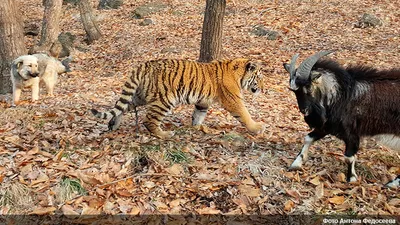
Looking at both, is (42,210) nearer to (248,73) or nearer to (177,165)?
(177,165)

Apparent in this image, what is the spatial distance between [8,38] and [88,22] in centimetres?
592

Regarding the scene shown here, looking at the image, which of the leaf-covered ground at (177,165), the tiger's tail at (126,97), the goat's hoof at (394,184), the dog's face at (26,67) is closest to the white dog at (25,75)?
the dog's face at (26,67)

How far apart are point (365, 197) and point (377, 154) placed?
1.21m

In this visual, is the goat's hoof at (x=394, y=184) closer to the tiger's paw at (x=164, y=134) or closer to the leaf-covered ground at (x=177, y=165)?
the leaf-covered ground at (x=177, y=165)

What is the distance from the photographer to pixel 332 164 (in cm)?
529

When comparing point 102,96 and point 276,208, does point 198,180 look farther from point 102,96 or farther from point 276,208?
point 102,96

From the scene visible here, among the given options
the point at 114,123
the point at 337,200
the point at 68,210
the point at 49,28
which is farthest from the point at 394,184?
the point at 49,28

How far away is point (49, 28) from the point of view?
12.5 meters

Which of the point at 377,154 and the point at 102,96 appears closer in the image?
the point at 377,154

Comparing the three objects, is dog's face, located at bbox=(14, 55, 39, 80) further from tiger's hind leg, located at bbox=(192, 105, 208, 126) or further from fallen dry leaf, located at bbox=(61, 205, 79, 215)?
fallen dry leaf, located at bbox=(61, 205, 79, 215)

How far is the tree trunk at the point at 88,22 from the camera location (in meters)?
14.4

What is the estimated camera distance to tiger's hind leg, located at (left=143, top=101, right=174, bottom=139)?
5.80m

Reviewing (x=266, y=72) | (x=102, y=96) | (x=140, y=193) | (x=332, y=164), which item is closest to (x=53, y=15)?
(x=102, y=96)

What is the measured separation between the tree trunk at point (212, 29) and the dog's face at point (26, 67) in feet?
12.9
